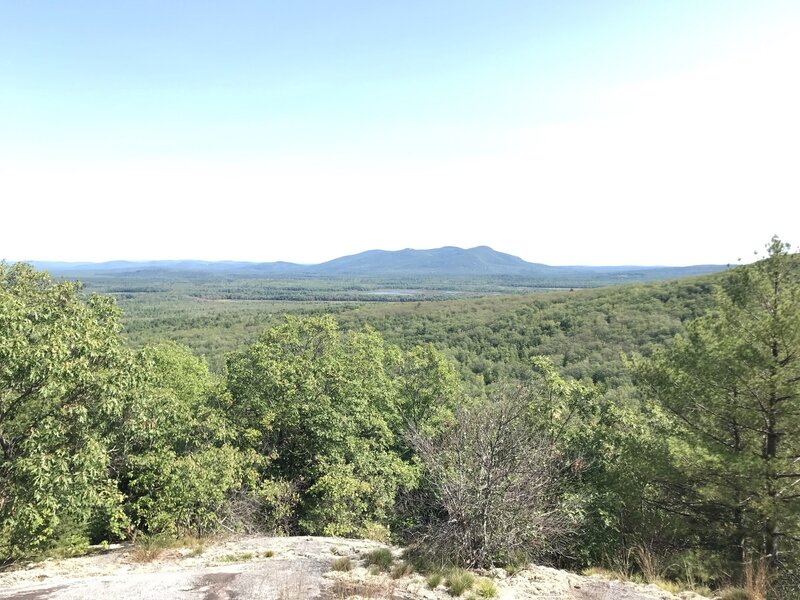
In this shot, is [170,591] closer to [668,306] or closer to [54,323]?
[54,323]

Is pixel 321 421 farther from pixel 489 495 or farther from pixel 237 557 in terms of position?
pixel 489 495

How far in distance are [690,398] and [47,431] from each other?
60.4 ft

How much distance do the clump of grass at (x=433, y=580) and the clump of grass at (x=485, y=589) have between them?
0.76 metres

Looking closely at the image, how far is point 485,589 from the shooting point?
373 inches

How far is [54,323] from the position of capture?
1305cm

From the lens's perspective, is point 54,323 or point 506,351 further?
point 506,351

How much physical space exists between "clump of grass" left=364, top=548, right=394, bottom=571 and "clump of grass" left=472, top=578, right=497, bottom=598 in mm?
2162

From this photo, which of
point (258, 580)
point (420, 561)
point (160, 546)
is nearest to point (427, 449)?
point (420, 561)

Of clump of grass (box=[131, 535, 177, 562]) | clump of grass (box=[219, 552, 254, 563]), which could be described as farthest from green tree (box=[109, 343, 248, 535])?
clump of grass (box=[219, 552, 254, 563])

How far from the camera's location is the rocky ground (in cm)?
936

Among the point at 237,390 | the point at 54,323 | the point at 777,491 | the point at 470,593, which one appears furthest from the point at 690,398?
the point at 54,323

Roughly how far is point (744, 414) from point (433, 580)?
9952 mm

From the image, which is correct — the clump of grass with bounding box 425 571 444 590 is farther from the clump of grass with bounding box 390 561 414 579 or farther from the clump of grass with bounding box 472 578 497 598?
the clump of grass with bounding box 472 578 497 598

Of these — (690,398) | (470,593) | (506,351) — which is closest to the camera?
(470,593)
